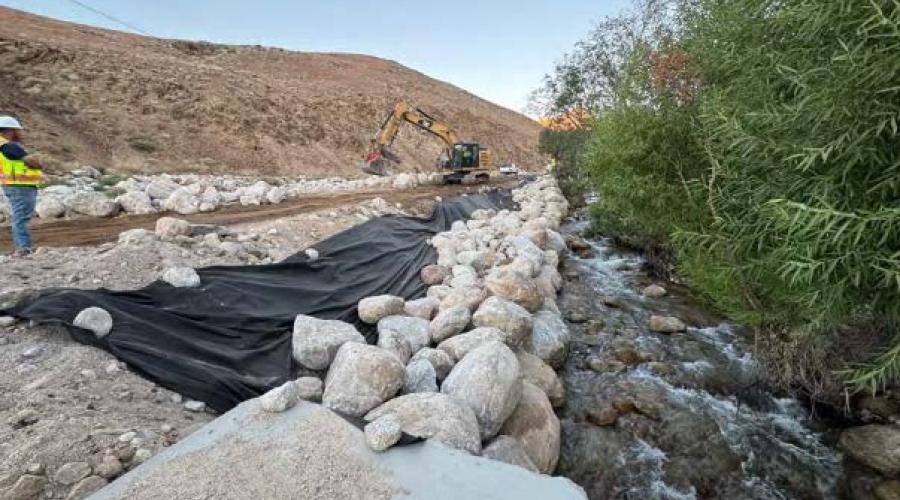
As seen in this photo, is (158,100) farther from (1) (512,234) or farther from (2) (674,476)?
(2) (674,476)

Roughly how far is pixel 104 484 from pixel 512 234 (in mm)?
8282

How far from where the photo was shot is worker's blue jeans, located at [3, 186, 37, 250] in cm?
562

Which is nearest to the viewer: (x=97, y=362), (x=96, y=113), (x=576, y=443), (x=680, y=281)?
(x=97, y=362)

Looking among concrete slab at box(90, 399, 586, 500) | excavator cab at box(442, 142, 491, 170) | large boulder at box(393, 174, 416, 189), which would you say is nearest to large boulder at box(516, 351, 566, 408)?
concrete slab at box(90, 399, 586, 500)

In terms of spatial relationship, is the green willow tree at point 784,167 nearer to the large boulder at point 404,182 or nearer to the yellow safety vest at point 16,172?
the yellow safety vest at point 16,172

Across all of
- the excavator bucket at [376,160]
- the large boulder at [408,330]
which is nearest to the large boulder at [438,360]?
the large boulder at [408,330]

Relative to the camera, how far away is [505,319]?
17.6ft

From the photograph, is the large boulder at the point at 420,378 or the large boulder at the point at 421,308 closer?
the large boulder at the point at 420,378

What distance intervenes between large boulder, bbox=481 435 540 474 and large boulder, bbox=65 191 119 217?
985 centimetres

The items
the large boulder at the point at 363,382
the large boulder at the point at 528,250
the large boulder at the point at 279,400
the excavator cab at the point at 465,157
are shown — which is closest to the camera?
the large boulder at the point at 279,400

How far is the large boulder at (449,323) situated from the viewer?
5273 millimetres

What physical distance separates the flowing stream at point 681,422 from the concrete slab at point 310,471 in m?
1.91

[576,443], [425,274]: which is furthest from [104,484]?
[425,274]

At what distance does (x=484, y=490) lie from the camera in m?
2.54
